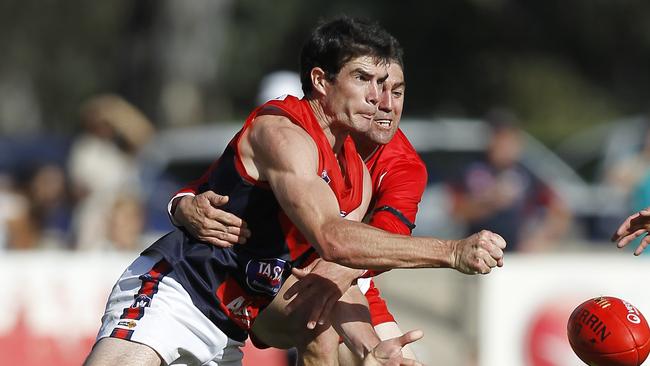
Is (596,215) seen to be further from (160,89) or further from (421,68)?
(421,68)

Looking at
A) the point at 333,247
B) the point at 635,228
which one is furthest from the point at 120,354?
the point at 635,228

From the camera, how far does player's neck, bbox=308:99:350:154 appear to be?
5938mm

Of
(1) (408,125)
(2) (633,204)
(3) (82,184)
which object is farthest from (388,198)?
(1) (408,125)

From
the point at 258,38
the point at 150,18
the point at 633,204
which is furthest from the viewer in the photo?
the point at 258,38

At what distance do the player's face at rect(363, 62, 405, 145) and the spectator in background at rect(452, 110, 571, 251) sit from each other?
5338mm

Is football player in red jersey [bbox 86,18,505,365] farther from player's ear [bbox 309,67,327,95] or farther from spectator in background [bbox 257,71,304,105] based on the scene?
spectator in background [bbox 257,71,304,105]

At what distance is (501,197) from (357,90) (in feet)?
19.7

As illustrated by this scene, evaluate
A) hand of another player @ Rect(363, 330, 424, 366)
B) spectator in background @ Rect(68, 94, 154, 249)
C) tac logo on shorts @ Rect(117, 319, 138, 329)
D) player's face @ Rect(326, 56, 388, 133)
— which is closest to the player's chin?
player's face @ Rect(326, 56, 388, 133)

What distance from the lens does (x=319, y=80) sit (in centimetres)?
592

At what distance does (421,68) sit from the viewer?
32.9 metres

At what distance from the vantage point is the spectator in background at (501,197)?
11547 mm

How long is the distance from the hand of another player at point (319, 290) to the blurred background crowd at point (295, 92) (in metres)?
3.84

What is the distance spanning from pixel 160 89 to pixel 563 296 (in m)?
12.7

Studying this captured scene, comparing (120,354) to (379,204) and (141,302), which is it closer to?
(141,302)
